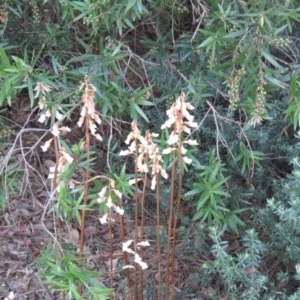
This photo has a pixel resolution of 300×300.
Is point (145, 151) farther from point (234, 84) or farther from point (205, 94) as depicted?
point (205, 94)

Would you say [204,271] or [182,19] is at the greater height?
[182,19]

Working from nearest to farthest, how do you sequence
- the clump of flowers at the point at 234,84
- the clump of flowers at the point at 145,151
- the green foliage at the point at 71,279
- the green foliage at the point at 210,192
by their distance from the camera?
the green foliage at the point at 71,279 < the clump of flowers at the point at 145,151 < the clump of flowers at the point at 234,84 < the green foliage at the point at 210,192

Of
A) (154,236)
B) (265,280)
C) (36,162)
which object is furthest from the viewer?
(36,162)

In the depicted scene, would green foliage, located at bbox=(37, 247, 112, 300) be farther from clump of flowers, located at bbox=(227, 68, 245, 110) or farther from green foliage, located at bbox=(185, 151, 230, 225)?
clump of flowers, located at bbox=(227, 68, 245, 110)

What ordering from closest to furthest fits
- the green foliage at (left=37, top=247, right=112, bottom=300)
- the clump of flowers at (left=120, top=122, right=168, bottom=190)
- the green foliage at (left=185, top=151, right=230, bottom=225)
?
1. the green foliage at (left=37, top=247, right=112, bottom=300)
2. the clump of flowers at (left=120, top=122, right=168, bottom=190)
3. the green foliage at (left=185, top=151, right=230, bottom=225)

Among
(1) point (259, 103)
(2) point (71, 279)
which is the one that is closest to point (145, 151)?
(2) point (71, 279)

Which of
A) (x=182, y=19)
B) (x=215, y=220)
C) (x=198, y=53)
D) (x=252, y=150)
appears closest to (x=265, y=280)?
(x=215, y=220)

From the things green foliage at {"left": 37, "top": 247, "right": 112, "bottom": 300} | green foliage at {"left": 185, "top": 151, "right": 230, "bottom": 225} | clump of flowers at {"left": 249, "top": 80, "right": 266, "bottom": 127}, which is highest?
clump of flowers at {"left": 249, "top": 80, "right": 266, "bottom": 127}

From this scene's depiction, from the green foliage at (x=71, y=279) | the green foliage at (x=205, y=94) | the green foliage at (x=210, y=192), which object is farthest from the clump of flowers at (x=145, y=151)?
the green foliage at (x=210, y=192)

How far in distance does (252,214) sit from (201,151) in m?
0.45

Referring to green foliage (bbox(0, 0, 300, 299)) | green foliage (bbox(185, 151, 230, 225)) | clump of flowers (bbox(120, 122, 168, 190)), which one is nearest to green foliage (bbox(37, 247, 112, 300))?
green foliage (bbox(0, 0, 300, 299))

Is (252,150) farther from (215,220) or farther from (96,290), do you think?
(96,290)

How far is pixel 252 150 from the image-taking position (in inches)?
151

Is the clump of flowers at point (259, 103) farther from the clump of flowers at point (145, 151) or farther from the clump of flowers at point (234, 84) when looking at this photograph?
the clump of flowers at point (145, 151)
